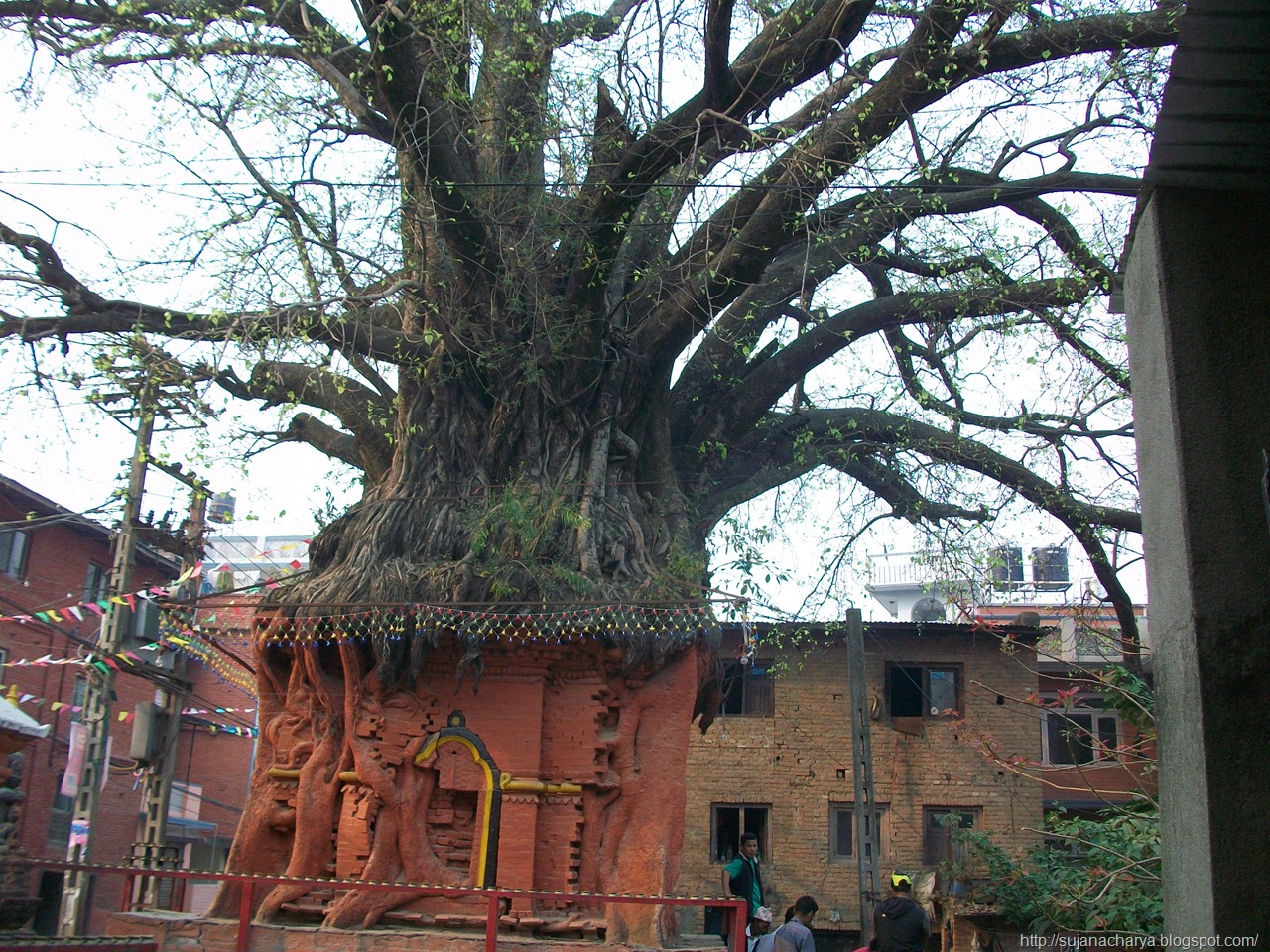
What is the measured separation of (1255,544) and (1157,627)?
55cm

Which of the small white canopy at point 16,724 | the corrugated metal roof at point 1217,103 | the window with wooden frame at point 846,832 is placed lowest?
the window with wooden frame at point 846,832

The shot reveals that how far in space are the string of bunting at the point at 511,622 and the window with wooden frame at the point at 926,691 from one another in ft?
39.2

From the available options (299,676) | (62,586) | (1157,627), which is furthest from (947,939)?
(62,586)

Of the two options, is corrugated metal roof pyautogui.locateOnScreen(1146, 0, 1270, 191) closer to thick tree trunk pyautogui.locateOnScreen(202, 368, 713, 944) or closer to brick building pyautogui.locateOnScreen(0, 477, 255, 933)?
thick tree trunk pyautogui.locateOnScreen(202, 368, 713, 944)

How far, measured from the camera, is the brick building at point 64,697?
22.0 meters

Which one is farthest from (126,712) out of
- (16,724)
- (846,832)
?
(846,832)

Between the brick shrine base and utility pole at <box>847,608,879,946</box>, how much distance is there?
5308mm

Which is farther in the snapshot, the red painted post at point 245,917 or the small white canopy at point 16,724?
the small white canopy at point 16,724

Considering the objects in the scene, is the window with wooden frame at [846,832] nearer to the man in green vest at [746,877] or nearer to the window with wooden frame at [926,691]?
the window with wooden frame at [926,691]

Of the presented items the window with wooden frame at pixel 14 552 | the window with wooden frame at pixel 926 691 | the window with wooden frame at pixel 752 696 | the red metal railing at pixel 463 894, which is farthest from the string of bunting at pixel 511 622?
the window with wooden frame at pixel 14 552

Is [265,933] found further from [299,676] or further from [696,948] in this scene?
[696,948]

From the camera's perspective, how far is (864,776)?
1499cm

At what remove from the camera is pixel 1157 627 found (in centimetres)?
446

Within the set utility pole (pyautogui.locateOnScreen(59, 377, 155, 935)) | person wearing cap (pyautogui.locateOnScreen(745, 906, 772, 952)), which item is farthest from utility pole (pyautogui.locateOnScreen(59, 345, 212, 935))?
person wearing cap (pyautogui.locateOnScreen(745, 906, 772, 952))
